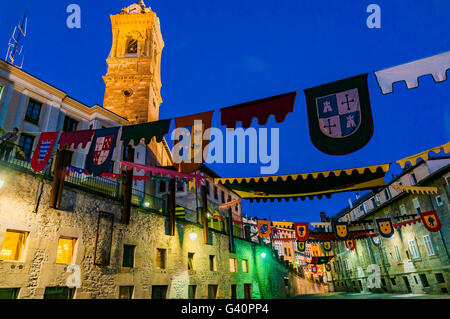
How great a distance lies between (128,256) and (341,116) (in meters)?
12.5

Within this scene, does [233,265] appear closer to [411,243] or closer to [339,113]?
[411,243]

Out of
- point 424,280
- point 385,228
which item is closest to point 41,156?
point 385,228

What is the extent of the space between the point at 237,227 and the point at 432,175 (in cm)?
1796

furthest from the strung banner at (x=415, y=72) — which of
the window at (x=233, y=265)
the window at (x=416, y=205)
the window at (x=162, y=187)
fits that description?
the window at (x=162, y=187)

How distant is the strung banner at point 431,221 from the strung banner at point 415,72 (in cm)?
1820

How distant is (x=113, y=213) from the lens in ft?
→ 44.8

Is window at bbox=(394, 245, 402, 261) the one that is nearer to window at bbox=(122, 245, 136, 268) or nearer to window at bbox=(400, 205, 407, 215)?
window at bbox=(400, 205, 407, 215)

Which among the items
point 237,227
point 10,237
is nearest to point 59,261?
point 10,237

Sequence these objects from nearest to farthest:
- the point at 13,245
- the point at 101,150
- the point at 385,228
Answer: the point at 101,150
the point at 13,245
the point at 385,228

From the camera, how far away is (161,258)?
15.9 metres

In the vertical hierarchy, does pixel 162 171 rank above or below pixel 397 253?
above

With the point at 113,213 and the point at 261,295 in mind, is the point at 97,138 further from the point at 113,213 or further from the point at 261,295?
the point at 261,295

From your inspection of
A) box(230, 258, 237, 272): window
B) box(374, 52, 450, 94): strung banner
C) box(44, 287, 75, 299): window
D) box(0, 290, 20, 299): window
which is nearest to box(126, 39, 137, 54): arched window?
box(230, 258, 237, 272): window

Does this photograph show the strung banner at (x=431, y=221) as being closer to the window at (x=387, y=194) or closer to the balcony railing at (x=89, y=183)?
the window at (x=387, y=194)
